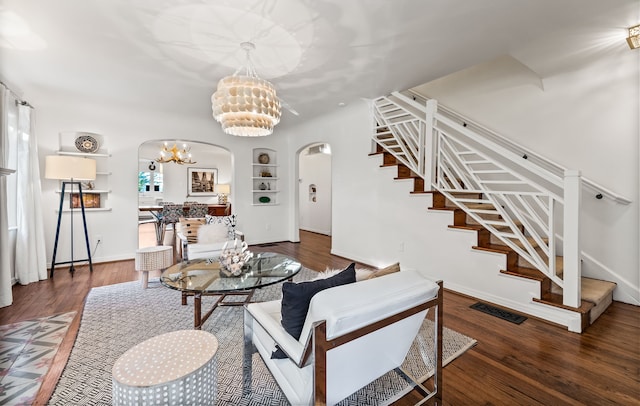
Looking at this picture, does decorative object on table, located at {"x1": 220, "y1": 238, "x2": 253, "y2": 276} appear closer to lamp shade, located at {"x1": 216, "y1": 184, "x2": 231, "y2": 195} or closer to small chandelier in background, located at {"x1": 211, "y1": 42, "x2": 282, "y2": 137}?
small chandelier in background, located at {"x1": 211, "y1": 42, "x2": 282, "y2": 137}

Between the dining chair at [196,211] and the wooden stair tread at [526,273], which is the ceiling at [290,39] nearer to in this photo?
the wooden stair tread at [526,273]

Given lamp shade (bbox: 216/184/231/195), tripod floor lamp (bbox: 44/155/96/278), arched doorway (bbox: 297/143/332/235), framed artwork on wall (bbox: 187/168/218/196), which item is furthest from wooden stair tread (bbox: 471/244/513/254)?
framed artwork on wall (bbox: 187/168/218/196)

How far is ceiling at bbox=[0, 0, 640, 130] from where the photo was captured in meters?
2.14

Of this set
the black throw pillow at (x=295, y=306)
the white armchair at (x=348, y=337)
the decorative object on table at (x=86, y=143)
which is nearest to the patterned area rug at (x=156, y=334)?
the white armchair at (x=348, y=337)

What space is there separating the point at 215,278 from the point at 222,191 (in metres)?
7.49

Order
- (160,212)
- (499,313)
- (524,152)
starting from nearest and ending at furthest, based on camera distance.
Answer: (499,313) → (524,152) → (160,212)

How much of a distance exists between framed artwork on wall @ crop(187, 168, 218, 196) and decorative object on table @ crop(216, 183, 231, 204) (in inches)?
11.6

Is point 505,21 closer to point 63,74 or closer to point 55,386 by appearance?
point 55,386

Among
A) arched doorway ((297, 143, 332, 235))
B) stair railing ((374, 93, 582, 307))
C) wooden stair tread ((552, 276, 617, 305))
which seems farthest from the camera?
arched doorway ((297, 143, 332, 235))

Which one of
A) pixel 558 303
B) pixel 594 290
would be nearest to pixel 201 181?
pixel 558 303

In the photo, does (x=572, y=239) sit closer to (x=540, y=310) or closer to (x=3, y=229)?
(x=540, y=310)

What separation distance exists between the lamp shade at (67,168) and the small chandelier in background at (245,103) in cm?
288

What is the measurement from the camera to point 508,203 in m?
2.94

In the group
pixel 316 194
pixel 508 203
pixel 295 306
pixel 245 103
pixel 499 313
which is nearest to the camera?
pixel 295 306
